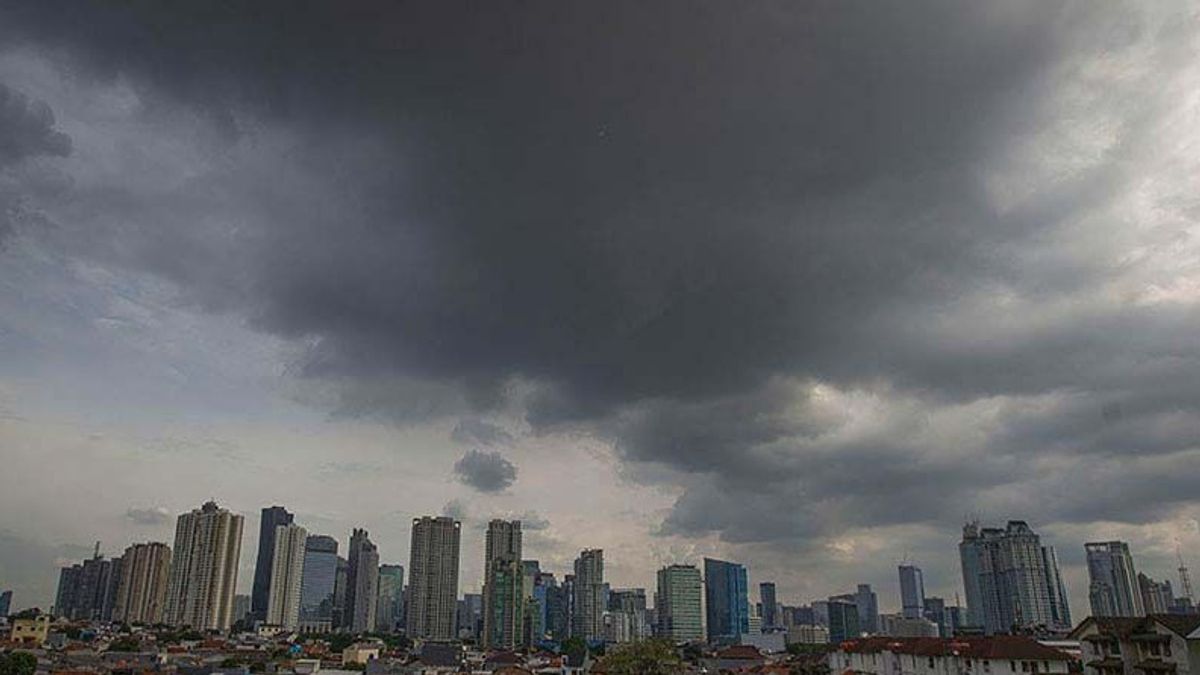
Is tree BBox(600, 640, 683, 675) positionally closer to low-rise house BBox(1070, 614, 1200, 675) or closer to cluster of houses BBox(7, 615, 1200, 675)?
cluster of houses BBox(7, 615, 1200, 675)

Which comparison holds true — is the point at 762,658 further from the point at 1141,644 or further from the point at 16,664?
the point at 16,664

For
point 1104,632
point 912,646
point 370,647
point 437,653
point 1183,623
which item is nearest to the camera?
point 1183,623

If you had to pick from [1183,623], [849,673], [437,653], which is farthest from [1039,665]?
[437,653]

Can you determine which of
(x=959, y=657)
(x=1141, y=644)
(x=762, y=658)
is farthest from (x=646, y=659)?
(x=762, y=658)

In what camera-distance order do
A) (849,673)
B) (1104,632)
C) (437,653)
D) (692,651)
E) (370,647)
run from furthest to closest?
(692,651)
(370,647)
(437,653)
(849,673)
(1104,632)

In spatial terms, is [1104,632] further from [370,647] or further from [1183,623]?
[370,647]

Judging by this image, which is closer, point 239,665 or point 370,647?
point 239,665
